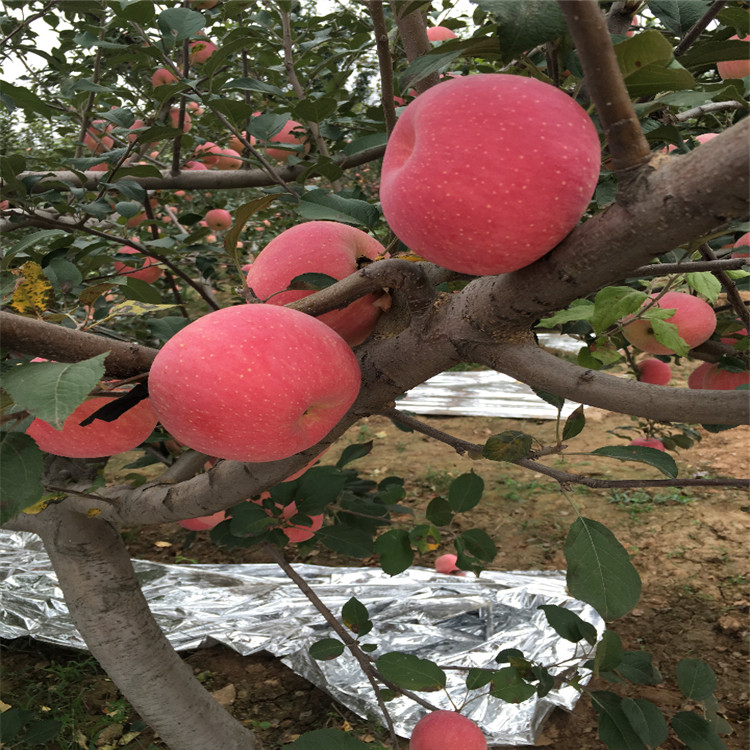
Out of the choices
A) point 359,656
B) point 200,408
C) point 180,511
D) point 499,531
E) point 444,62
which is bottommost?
point 499,531

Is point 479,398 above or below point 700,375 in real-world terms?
below

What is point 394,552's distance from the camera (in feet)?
4.69

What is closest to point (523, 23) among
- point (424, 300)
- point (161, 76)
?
point (424, 300)

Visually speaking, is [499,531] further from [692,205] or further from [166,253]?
[692,205]

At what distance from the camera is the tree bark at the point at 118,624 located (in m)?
1.42

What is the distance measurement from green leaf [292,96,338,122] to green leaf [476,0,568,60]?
882 millimetres

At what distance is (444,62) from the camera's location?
539 mm

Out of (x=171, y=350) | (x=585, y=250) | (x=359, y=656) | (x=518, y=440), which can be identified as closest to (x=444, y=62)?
(x=585, y=250)

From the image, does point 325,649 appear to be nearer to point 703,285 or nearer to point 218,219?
point 703,285

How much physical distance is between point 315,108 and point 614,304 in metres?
0.73

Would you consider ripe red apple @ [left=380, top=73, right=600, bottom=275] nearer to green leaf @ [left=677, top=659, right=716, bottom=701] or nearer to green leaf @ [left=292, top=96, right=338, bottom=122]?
green leaf @ [left=292, top=96, right=338, bottom=122]

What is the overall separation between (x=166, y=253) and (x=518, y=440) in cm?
117

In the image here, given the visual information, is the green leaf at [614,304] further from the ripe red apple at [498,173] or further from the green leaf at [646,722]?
the green leaf at [646,722]

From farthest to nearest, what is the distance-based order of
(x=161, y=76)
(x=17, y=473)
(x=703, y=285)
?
(x=161, y=76), (x=703, y=285), (x=17, y=473)
